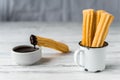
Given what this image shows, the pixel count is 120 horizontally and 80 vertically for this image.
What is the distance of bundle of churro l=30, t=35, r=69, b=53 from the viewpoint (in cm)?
96

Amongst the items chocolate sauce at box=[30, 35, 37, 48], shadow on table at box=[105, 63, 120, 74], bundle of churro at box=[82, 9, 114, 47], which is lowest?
shadow on table at box=[105, 63, 120, 74]

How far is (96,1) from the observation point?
1.74 metres

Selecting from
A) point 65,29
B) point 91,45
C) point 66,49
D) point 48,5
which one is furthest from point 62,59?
point 48,5

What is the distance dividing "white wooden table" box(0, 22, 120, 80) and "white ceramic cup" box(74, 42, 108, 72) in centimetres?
2

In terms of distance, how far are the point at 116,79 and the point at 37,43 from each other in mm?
308

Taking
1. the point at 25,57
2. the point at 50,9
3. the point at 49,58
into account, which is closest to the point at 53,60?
the point at 49,58

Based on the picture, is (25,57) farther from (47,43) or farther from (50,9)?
(50,9)

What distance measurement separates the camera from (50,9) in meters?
1.78

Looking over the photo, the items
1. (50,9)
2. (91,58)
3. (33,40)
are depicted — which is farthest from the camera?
(50,9)

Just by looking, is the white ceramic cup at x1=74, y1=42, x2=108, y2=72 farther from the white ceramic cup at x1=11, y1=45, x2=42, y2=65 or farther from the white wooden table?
the white ceramic cup at x1=11, y1=45, x2=42, y2=65

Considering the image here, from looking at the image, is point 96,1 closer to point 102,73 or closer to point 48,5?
point 48,5

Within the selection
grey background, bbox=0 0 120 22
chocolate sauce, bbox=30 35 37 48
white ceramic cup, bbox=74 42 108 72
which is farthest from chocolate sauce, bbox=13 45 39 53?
grey background, bbox=0 0 120 22

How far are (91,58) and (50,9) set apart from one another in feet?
3.17

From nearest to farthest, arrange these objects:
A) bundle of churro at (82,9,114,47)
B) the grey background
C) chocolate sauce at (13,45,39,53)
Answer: bundle of churro at (82,9,114,47), chocolate sauce at (13,45,39,53), the grey background
